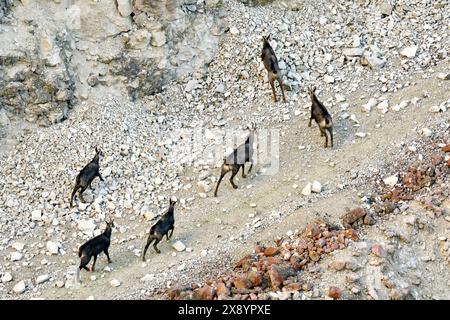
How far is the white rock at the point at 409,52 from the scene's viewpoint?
2036 centimetres

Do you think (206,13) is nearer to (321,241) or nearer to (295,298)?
(321,241)

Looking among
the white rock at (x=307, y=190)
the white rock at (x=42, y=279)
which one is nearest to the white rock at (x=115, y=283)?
the white rock at (x=42, y=279)

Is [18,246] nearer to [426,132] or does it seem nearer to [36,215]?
[36,215]

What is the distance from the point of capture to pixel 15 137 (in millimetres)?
18078

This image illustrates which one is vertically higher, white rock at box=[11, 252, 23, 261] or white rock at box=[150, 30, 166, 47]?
white rock at box=[150, 30, 166, 47]

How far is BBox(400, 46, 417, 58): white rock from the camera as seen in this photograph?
2036 centimetres

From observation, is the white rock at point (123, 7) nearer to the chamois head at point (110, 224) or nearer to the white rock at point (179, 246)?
the chamois head at point (110, 224)

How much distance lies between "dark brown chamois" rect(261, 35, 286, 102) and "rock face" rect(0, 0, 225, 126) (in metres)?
1.53

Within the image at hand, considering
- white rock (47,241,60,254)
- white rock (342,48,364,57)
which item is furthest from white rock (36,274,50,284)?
white rock (342,48,364,57)

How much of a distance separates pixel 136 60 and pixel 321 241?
23.1ft

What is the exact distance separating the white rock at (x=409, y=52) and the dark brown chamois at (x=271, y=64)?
3.53 meters

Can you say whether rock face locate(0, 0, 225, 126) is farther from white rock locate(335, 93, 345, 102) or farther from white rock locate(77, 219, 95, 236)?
white rock locate(335, 93, 345, 102)

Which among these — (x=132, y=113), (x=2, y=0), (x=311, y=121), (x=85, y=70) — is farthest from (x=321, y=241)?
(x=2, y=0)

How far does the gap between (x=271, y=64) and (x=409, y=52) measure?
3867mm
